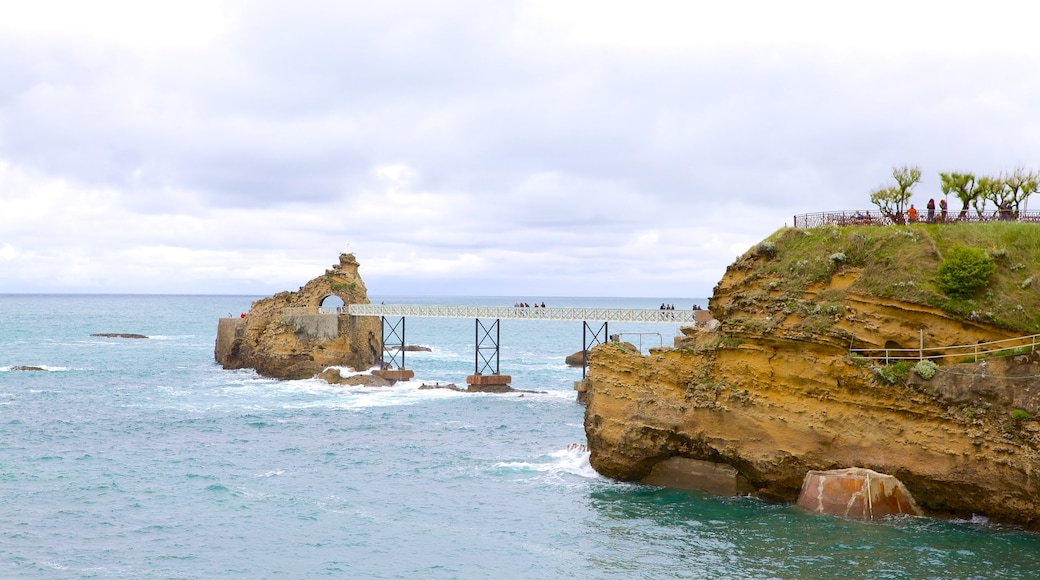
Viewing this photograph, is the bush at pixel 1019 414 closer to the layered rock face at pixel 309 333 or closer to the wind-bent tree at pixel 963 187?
the wind-bent tree at pixel 963 187

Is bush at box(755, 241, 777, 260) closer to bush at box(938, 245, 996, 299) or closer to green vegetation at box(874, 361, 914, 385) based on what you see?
bush at box(938, 245, 996, 299)

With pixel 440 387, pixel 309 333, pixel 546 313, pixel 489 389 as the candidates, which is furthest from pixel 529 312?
pixel 309 333

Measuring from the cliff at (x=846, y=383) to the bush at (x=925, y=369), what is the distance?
0.65ft

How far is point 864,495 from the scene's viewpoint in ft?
94.7

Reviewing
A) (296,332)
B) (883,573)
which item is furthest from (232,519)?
(296,332)

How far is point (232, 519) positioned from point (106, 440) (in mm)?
18363

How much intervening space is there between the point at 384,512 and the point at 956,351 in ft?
63.0

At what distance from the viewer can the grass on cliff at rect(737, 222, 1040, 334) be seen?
2889 cm

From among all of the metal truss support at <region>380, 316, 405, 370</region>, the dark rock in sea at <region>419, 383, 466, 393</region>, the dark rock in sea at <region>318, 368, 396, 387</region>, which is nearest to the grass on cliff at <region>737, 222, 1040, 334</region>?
the dark rock in sea at <region>419, 383, 466, 393</region>

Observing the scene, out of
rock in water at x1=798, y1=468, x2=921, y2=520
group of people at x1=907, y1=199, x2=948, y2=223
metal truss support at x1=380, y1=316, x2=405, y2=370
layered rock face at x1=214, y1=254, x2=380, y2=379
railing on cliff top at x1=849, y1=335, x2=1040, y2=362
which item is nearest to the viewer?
railing on cliff top at x1=849, y1=335, x2=1040, y2=362

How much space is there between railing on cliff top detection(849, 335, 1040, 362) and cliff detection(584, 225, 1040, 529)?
0.67 feet

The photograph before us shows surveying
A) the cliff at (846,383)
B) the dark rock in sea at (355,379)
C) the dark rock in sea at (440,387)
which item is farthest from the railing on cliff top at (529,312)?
the cliff at (846,383)

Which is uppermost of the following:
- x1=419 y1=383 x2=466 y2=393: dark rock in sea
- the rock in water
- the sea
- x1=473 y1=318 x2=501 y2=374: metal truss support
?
x1=473 y1=318 x2=501 y2=374: metal truss support

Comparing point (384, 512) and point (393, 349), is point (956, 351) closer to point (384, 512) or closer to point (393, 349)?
point (384, 512)
